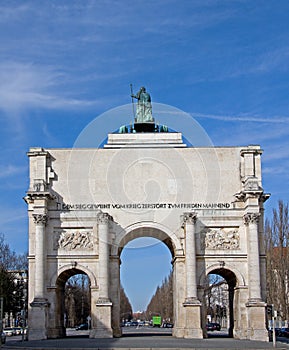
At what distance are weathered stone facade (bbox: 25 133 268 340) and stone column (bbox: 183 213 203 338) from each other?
6 centimetres

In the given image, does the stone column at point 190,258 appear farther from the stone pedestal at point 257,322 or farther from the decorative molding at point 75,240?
the decorative molding at point 75,240

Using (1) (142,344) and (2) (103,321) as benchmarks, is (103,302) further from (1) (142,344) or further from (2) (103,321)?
(1) (142,344)

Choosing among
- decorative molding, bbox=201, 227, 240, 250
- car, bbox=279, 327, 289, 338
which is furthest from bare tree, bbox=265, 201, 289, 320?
decorative molding, bbox=201, 227, 240, 250

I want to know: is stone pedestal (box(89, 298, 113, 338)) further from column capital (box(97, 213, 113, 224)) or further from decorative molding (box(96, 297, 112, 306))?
column capital (box(97, 213, 113, 224))

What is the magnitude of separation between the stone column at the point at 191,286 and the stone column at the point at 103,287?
4744mm

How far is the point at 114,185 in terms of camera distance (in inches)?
1743

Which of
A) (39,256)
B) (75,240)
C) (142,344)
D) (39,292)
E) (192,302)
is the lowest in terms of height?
(142,344)

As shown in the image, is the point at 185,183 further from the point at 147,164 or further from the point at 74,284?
the point at 74,284

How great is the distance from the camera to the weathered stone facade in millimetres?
41594

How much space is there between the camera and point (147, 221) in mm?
43562

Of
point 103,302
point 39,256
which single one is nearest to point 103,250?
point 103,302

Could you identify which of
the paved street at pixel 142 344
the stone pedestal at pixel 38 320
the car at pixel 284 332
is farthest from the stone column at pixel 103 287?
the car at pixel 284 332

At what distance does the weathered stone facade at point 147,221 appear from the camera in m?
41.6

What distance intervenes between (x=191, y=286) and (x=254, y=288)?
3872mm
